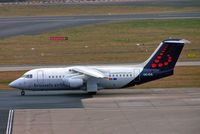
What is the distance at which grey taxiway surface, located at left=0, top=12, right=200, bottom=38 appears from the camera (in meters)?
96.2


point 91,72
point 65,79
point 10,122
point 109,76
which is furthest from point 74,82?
point 10,122

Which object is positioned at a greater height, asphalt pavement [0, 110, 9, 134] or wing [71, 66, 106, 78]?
wing [71, 66, 106, 78]

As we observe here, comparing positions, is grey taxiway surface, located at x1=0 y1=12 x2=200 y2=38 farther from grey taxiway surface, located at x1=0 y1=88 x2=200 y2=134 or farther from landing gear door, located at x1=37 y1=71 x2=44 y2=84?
grey taxiway surface, located at x1=0 y1=88 x2=200 y2=134

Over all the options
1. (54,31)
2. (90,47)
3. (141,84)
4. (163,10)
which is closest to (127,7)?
(163,10)

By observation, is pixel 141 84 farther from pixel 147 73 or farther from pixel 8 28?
pixel 8 28

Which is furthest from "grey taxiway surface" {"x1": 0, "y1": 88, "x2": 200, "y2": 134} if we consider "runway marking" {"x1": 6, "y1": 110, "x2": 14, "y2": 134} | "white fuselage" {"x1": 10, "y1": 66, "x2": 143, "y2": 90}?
"white fuselage" {"x1": 10, "y1": 66, "x2": 143, "y2": 90}

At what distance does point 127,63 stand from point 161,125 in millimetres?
27795

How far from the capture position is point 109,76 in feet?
178

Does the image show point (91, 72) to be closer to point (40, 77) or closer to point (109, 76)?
point (109, 76)

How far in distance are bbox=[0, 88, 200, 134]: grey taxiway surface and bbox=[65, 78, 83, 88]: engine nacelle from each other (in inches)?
38.7

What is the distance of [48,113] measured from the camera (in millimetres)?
46719

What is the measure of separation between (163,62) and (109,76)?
15.3 feet

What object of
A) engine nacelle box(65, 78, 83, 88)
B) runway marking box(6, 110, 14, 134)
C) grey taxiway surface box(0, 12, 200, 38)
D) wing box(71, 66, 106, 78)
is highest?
grey taxiway surface box(0, 12, 200, 38)

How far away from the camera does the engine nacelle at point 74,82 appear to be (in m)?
53.9
